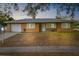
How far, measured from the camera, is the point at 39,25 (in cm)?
491

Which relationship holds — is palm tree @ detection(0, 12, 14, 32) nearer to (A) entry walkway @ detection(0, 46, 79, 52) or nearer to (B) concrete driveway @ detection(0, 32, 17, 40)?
(B) concrete driveway @ detection(0, 32, 17, 40)

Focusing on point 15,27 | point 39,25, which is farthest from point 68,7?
point 15,27

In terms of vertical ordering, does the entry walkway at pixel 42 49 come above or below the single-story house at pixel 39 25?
below

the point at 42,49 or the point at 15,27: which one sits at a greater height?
the point at 15,27

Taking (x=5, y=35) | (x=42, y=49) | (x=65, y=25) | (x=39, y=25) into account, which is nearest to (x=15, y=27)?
(x=5, y=35)

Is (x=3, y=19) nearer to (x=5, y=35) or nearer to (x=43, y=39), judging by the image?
(x=5, y=35)

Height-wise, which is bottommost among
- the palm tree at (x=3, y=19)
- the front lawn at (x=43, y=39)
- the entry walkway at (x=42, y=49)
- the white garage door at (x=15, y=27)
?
the entry walkway at (x=42, y=49)

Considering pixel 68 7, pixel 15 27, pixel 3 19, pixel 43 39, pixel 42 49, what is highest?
pixel 68 7

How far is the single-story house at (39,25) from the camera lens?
489 cm

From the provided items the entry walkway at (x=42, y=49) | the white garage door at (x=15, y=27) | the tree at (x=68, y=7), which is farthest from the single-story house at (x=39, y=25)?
the entry walkway at (x=42, y=49)

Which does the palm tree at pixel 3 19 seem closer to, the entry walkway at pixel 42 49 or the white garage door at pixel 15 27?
the white garage door at pixel 15 27

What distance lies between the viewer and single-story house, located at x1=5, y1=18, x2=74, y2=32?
4887mm

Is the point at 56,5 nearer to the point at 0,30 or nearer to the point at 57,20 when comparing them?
the point at 57,20

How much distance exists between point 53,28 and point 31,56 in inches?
19.6
